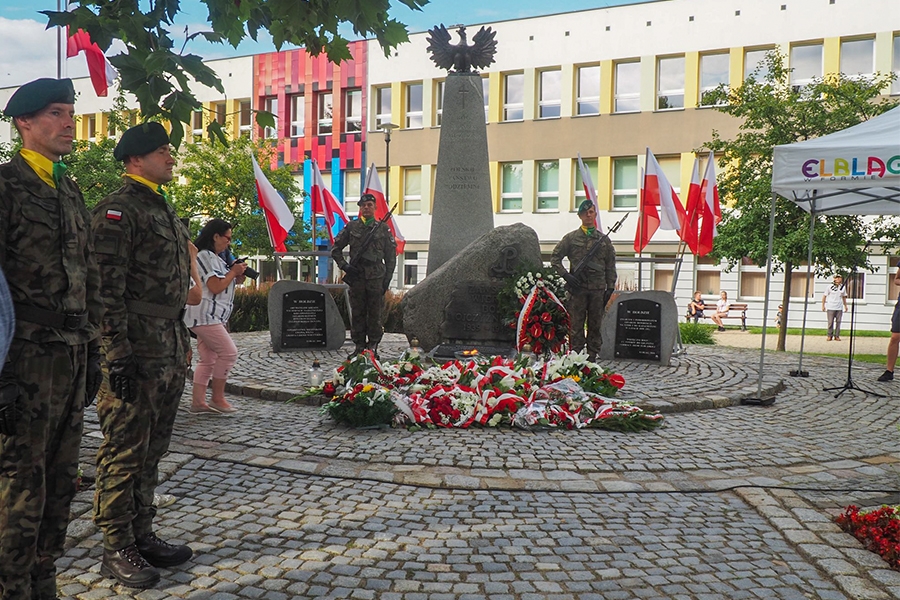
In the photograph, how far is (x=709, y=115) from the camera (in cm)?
3028

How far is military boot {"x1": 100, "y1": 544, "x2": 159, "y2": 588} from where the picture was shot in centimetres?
364

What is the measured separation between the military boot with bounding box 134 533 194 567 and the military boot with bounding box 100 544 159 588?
13cm

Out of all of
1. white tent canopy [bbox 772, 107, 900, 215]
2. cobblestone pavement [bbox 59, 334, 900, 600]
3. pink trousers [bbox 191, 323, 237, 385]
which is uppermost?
white tent canopy [bbox 772, 107, 900, 215]

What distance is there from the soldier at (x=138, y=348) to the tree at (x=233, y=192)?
82.4 ft

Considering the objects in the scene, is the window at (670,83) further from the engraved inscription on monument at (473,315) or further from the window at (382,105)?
the engraved inscription on monument at (473,315)

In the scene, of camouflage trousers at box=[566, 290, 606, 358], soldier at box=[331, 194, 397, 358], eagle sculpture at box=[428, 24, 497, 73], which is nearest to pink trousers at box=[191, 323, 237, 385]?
soldier at box=[331, 194, 397, 358]

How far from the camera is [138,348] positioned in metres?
3.84

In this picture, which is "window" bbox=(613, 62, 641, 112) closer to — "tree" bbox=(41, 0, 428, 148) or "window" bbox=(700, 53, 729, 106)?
"window" bbox=(700, 53, 729, 106)

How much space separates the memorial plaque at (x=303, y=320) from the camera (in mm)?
12484

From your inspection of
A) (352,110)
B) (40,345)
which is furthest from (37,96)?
(352,110)

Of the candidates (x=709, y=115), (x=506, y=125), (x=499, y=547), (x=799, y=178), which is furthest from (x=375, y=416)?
(x=506, y=125)

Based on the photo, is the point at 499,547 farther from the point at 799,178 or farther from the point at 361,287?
the point at 361,287

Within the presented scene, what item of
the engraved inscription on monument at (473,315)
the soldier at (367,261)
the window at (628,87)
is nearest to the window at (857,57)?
the window at (628,87)

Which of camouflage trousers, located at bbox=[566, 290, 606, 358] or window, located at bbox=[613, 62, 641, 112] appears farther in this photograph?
window, located at bbox=[613, 62, 641, 112]
